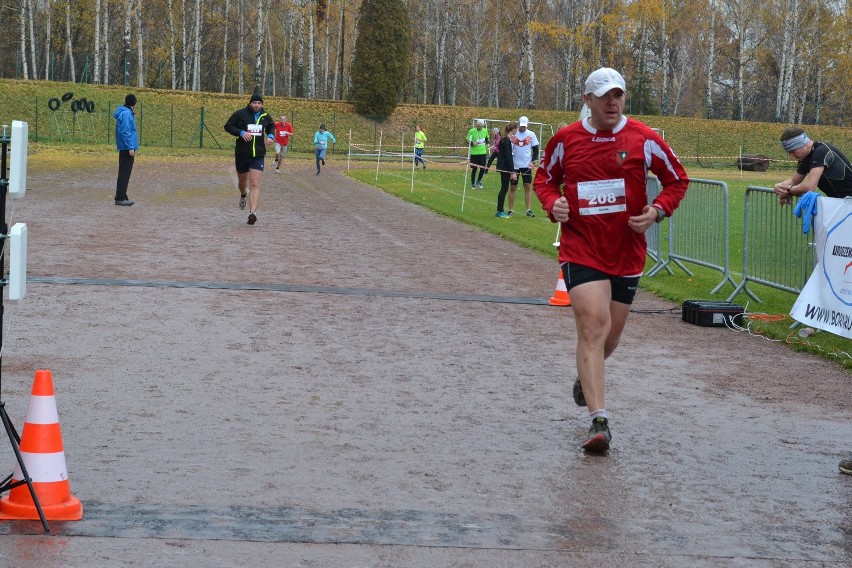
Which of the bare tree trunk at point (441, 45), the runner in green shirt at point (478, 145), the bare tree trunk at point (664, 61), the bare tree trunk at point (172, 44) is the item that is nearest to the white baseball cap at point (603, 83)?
the runner in green shirt at point (478, 145)

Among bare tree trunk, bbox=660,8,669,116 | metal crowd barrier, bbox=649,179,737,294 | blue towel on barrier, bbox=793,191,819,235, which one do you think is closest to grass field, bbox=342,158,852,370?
metal crowd barrier, bbox=649,179,737,294

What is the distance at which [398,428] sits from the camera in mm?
6949

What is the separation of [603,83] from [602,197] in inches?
23.9

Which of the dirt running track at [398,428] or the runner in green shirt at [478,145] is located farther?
the runner in green shirt at [478,145]

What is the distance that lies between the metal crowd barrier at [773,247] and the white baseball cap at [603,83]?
16.7 ft

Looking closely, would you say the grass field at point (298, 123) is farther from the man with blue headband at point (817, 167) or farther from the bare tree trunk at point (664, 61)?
the man with blue headband at point (817, 167)

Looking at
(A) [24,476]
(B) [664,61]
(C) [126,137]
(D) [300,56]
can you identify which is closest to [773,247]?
(A) [24,476]

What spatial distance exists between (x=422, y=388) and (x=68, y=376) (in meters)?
2.21

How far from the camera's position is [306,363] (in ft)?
28.9

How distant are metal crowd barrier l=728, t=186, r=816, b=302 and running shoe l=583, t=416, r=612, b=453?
5.24 meters

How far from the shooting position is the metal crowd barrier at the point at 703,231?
1373cm

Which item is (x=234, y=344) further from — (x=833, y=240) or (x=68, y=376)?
(x=833, y=240)

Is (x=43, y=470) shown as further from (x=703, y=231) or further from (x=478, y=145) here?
(x=478, y=145)

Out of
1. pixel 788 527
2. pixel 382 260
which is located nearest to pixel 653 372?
pixel 788 527
